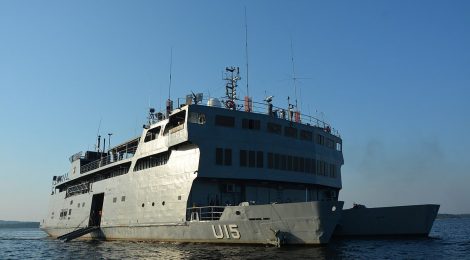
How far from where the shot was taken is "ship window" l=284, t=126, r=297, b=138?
30.0 metres

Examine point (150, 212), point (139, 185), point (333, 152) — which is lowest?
point (150, 212)

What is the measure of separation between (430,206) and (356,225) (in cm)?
522

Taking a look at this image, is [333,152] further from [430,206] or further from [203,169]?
[203,169]

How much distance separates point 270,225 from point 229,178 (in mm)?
5239

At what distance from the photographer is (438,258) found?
20641 millimetres

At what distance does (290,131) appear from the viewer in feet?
99.1

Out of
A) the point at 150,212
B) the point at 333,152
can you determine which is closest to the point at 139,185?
the point at 150,212

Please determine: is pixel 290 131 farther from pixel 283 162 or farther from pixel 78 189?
pixel 78 189

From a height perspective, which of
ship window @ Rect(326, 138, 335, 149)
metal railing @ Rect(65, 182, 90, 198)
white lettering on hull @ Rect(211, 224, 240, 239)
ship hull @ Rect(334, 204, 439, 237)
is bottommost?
white lettering on hull @ Rect(211, 224, 240, 239)

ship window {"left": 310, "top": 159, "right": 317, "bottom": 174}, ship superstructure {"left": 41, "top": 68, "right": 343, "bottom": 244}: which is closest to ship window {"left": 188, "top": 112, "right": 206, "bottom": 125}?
ship superstructure {"left": 41, "top": 68, "right": 343, "bottom": 244}

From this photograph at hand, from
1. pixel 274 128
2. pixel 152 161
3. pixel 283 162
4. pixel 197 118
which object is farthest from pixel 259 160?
pixel 152 161

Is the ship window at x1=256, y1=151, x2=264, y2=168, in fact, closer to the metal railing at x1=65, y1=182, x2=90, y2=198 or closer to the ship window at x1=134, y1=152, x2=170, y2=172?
the ship window at x1=134, y1=152, x2=170, y2=172

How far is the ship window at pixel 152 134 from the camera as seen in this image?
32250mm

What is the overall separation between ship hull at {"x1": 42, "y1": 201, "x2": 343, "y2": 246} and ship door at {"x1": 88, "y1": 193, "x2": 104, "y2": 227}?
16.0 m
